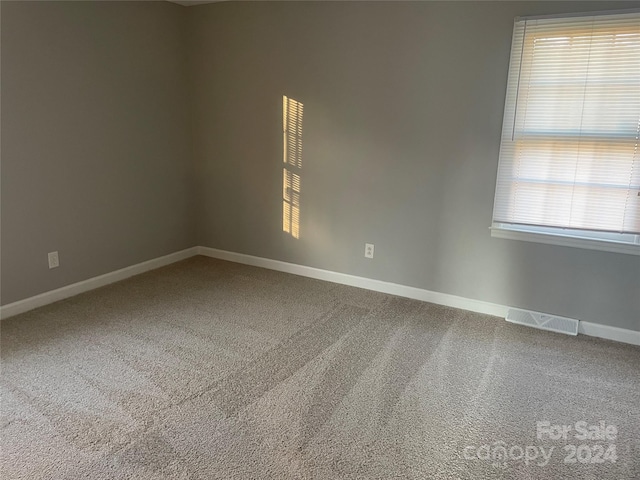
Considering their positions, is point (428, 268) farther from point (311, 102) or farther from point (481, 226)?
point (311, 102)

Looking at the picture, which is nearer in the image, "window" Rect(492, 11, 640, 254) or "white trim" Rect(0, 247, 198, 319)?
"window" Rect(492, 11, 640, 254)

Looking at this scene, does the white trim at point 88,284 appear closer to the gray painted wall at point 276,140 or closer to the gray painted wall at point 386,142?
the gray painted wall at point 276,140

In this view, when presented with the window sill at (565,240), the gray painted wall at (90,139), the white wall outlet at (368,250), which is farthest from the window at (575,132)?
the gray painted wall at (90,139)

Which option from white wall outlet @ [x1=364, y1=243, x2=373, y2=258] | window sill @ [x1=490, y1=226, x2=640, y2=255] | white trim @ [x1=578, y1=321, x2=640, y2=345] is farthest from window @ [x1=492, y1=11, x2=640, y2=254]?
white wall outlet @ [x1=364, y1=243, x2=373, y2=258]

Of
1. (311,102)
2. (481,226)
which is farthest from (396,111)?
(481,226)

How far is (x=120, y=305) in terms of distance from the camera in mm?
3311

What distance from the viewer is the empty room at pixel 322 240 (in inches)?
79.3

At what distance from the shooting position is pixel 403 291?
3.60m

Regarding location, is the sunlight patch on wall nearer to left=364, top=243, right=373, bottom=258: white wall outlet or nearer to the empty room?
the empty room

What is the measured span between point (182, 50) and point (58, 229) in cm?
194

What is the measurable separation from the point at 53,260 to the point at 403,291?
104 inches

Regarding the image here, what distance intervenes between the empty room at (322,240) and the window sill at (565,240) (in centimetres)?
1

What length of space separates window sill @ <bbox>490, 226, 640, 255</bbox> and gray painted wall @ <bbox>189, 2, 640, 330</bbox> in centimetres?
4

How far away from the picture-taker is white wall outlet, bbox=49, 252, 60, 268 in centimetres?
328
